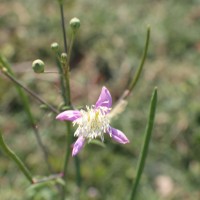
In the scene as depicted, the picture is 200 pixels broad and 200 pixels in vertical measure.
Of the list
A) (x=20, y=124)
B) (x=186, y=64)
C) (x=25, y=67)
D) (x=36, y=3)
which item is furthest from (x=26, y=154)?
(x=36, y=3)

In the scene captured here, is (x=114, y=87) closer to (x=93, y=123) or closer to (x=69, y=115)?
(x=93, y=123)

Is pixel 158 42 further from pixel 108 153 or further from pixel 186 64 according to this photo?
pixel 108 153

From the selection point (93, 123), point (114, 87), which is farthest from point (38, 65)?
point (114, 87)

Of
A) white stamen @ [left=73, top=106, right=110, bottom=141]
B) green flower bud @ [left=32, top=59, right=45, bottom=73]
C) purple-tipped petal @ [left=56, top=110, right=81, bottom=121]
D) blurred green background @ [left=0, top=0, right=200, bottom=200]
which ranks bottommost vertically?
blurred green background @ [left=0, top=0, right=200, bottom=200]

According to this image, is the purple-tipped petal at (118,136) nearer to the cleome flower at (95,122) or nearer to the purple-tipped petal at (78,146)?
the cleome flower at (95,122)

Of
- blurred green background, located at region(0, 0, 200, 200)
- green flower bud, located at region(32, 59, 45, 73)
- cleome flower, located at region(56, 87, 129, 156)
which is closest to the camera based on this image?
green flower bud, located at region(32, 59, 45, 73)

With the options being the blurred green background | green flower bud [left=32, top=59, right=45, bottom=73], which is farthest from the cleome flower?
the blurred green background

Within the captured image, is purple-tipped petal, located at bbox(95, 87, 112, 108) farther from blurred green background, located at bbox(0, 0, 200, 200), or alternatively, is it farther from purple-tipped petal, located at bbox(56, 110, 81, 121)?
blurred green background, located at bbox(0, 0, 200, 200)
